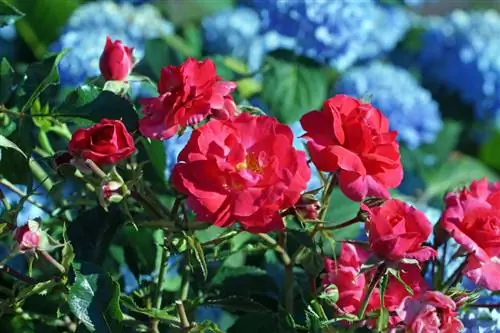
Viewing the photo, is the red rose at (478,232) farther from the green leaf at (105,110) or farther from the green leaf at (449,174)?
the green leaf at (449,174)

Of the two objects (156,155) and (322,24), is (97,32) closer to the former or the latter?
(322,24)

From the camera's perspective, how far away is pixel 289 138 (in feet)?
1.68

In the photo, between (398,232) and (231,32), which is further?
(231,32)

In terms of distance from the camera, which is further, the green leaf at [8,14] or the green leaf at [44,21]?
the green leaf at [44,21]

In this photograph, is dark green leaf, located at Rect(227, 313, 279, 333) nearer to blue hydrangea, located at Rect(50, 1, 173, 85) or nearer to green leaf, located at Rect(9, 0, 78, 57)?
blue hydrangea, located at Rect(50, 1, 173, 85)

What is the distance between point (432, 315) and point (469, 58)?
0.86 meters

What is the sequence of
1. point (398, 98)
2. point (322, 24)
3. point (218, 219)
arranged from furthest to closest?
1. point (398, 98)
2. point (322, 24)
3. point (218, 219)

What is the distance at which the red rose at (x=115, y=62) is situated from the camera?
0.58 m

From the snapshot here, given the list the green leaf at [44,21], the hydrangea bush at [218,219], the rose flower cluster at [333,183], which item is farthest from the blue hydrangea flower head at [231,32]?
the rose flower cluster at [333,183]

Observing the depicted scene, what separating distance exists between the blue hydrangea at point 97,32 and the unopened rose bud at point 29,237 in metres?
0.48

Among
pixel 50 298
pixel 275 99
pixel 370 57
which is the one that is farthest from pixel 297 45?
pixel 50 298

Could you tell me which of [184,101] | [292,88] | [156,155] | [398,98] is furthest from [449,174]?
[184,101]

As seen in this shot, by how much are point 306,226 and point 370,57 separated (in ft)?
2.62

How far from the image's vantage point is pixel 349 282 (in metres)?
0.54
